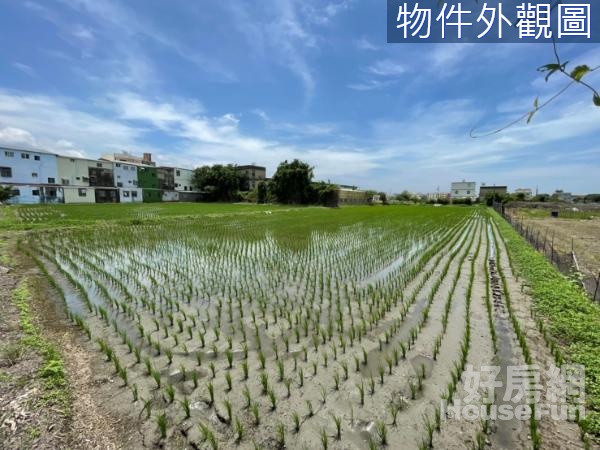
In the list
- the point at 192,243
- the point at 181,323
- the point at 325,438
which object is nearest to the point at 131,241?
the point at 192,243

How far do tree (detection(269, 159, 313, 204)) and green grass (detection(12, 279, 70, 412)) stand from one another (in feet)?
127

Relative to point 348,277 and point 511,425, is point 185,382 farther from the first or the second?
point 348,277

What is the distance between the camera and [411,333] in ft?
14.1

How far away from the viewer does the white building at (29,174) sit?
32.1 metres

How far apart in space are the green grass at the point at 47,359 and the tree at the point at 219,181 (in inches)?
1823

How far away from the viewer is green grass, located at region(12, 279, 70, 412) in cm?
280

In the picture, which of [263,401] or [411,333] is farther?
[411,333]

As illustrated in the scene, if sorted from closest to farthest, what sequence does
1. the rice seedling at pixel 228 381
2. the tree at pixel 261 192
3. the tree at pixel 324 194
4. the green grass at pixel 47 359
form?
1. the green grass at pixel 47 359
2. the rice seedling at pixel 228 381
3. the tree at pixel 324 194
4. the tree at pixel 261 192

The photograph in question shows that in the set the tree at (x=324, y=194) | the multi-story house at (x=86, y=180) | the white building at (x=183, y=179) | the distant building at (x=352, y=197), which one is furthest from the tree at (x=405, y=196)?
the multi-story house at (x=86, y=180)

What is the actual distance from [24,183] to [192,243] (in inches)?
1380

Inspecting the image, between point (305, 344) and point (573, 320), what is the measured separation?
4.03 meters

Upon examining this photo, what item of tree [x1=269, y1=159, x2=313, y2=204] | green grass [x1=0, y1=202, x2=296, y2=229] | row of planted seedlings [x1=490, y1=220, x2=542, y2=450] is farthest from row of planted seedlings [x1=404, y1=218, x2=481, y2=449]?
tree [x1=269, y1=159, x2=313, y2=204]

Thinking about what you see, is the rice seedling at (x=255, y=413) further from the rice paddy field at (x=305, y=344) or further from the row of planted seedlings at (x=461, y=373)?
the row of planted seedlings at (x=461, y=373)

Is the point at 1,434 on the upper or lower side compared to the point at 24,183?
lower
